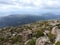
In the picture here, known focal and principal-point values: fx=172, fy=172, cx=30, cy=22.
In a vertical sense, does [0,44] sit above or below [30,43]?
below

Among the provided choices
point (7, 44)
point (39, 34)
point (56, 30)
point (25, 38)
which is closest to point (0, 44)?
point (7, 44)

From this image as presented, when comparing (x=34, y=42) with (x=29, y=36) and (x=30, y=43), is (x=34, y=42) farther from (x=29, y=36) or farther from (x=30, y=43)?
(x=29, y=36)

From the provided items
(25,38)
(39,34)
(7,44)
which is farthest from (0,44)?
(39,34)

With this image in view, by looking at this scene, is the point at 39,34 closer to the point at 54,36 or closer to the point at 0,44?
the point at 54,36

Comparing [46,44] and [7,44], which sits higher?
[46,44]

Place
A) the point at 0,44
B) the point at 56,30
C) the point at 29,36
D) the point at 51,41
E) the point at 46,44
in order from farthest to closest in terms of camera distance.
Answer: the point at 0,44 < the point at 29,36 < the point at 56,30 < the point at 51,41 < the point at 46,44

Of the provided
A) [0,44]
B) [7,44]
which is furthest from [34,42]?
[0,44]

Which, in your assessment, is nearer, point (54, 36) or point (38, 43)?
point (38, 43)

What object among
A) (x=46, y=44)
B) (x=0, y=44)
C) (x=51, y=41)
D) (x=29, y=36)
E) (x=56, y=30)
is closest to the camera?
(x=46, y=44)

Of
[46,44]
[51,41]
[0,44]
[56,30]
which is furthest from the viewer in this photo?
[0,44]
